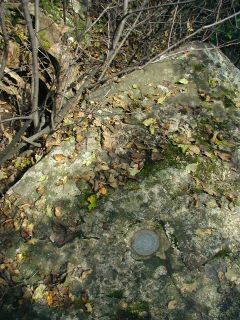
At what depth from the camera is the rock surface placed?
3332mm

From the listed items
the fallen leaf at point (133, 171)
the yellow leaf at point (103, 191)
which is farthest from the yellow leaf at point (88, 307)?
the fallen leaf at point (133, 171)

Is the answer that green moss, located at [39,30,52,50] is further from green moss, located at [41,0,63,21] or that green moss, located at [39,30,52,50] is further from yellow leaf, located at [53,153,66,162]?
yellow leaf, located at [53,153,66,162]

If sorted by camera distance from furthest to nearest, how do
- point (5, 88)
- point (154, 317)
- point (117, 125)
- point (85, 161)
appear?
point (5, 88) < point (117, 125) < point (85, 161) < point (154, 317)

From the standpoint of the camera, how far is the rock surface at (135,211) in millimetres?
3332

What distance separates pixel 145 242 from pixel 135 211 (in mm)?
337

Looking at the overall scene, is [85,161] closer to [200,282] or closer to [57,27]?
[200,282]

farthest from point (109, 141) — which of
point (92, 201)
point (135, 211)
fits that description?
point (135, 211)

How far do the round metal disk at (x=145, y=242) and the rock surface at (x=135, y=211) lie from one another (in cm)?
3

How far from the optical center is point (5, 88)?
4.98 metres

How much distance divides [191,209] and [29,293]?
5.49ft

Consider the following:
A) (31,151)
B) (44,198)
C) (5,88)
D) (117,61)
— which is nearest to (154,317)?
(44,198)

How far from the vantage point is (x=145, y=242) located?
3.62 m

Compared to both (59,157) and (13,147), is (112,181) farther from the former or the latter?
(13,147)

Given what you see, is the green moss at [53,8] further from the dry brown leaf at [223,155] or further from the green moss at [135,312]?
the green moss at [135,312]
